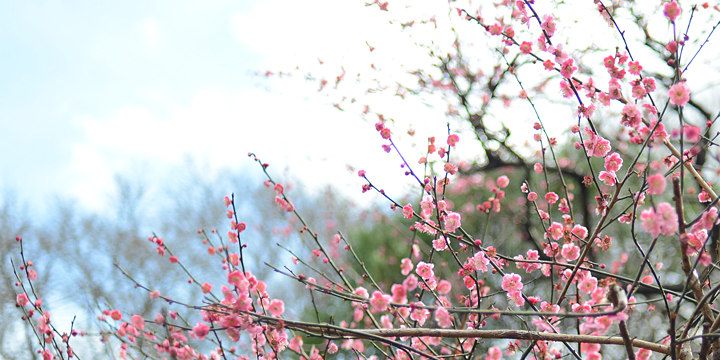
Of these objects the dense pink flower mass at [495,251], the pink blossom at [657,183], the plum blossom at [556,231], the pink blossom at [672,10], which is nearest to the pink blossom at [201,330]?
the dense pink flower mass at [495,251]

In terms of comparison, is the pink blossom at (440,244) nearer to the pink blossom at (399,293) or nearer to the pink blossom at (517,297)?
the pink blossom at (517,297)

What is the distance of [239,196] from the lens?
14641mm

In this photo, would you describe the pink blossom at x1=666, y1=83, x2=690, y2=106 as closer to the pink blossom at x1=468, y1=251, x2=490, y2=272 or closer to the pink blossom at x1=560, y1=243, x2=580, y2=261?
the pink blossom at x1=560, y1=243, x2=580, y2=261

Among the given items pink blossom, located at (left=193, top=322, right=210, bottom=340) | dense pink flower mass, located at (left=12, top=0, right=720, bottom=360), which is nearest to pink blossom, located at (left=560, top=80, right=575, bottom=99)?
dense pink flower mass, located at (left=12, top=0, right=720, bottom=360)

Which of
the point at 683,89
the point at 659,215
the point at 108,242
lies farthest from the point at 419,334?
the point at 108,242

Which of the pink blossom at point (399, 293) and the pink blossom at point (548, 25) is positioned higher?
the pink blossom at point (548, 25)

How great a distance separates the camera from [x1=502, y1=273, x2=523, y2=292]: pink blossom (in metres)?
2.03

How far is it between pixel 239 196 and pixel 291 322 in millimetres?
13657

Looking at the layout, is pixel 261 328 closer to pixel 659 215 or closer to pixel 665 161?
pixel 659 215

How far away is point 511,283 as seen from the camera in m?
2.05

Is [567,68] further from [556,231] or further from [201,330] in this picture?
[201,330]

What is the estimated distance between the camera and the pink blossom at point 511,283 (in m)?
2.03

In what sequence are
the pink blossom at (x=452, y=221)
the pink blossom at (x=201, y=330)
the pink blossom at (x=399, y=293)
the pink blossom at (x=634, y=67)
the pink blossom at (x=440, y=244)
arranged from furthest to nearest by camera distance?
the pink blossom at (x=440, y=244) → the pink blossom at (x=452, y=221) → the pink blossom at (x=634, y=67) → the pink blossom at (x=201, y=330) → the pink blossom at (x=399, y=293)

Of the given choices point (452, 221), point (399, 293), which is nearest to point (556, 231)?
point (452, 221)
